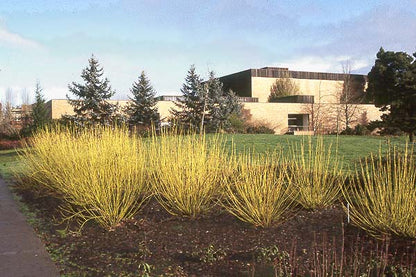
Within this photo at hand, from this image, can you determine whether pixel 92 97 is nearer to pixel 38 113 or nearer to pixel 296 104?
pixel 38 113

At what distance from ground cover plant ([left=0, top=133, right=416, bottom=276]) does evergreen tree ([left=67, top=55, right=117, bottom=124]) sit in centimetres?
2335

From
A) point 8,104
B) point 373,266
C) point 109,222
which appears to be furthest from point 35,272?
point 8,104

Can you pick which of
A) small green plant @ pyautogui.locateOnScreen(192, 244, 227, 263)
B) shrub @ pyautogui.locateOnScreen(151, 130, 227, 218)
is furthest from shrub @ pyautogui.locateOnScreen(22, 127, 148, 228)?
small green plant @ pyautogui.locateOnScreen(192, 244, 227, 263)

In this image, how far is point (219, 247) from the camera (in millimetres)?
4262

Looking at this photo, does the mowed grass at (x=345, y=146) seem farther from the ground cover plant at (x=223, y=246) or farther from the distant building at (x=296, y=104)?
the distant building at (x=296, y=104)

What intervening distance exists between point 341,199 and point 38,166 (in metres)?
6.13

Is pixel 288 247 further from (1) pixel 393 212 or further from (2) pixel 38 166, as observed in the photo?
(2) pixel 38 166

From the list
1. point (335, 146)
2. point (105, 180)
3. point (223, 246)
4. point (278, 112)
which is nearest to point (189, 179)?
point (105, 180)

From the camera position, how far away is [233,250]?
4.16 meters

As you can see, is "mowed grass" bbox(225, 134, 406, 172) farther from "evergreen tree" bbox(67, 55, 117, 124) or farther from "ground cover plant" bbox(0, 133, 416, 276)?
"evergreen tree" bbox(67, 55, 117, 124)

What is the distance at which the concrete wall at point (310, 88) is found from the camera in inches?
1953

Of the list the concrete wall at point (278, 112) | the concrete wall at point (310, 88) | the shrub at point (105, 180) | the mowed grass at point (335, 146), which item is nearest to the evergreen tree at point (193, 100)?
the concrete wall at point (278, 112)

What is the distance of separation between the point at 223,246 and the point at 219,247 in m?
0.05

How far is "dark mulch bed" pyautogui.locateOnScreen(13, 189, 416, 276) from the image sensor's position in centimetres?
362
